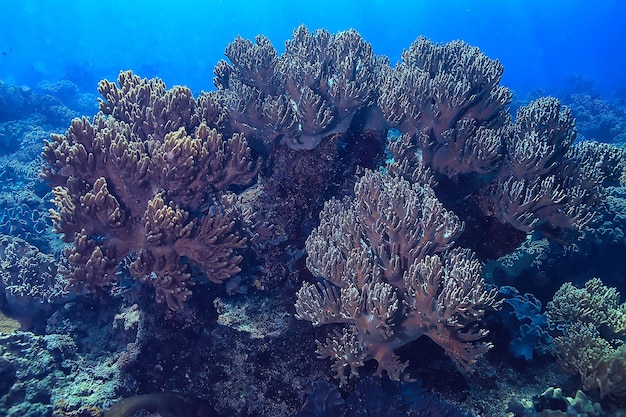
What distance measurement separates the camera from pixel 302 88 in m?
4.69

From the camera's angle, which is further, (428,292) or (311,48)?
(311,48)

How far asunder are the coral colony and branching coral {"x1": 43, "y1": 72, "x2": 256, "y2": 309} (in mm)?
22

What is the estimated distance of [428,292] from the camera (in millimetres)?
3203

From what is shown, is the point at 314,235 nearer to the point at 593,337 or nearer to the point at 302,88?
the point at 302,88

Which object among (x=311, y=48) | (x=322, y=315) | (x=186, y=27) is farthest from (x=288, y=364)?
(x=186, y=27)

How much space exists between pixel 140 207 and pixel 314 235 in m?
1.94

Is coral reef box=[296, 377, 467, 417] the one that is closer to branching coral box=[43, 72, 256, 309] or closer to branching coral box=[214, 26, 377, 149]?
branching coral box=[43, 72, 256, 309]

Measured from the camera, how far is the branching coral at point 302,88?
461 cm

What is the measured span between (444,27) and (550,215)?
140030 mm

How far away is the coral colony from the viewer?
3539 mm

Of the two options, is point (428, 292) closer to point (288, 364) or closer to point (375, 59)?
point (288, 364)

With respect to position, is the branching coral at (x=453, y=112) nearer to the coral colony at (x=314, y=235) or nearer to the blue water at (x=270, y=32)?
the coral colony at (x=314, y=235)

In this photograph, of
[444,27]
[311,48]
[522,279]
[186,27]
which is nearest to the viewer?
[311,48]

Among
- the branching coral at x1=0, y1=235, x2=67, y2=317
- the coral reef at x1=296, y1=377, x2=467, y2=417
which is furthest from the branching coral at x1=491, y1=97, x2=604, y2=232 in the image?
the branching coral at x1=0, y1=235, x2=67, y2=317
